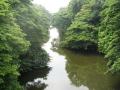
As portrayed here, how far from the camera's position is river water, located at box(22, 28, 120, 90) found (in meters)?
30.1

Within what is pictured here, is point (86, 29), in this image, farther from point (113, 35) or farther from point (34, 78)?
→ point (113, 35)

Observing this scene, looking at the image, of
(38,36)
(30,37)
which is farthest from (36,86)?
(38,36)

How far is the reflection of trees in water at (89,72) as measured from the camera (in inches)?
1194

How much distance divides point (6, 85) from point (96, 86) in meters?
12.5

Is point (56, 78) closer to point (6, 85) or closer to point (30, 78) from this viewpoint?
point (30, 78)

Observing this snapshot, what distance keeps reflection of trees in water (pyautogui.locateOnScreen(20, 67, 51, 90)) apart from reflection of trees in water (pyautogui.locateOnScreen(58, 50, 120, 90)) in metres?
3.16

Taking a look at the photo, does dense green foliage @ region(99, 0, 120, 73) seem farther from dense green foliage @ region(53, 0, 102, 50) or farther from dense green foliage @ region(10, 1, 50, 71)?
dense green foliage @ region(53, 0, 102, 50)

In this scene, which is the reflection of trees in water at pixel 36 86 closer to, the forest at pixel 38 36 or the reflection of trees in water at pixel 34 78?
the reflection of trees in water at pixel 34 78

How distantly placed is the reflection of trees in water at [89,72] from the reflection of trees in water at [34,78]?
10.4 ft

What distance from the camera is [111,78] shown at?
105 ft

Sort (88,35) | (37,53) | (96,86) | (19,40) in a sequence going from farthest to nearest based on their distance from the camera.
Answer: (88,35), (37,53), (96,86), (19,40)

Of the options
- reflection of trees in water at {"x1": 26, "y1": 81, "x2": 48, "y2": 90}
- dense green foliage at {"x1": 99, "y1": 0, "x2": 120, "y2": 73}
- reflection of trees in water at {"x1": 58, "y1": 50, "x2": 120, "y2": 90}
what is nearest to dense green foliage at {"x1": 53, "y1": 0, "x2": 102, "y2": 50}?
reflection of trees in water at {"x1": 58, "y1": 50, "x2": 120, "y2": 90}

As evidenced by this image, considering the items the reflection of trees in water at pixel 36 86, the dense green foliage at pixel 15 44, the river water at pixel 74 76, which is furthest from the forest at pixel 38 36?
the reflection of trees in water at pixel 36 86

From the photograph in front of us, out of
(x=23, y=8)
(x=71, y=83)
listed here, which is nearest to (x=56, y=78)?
(x=71, y=83)
